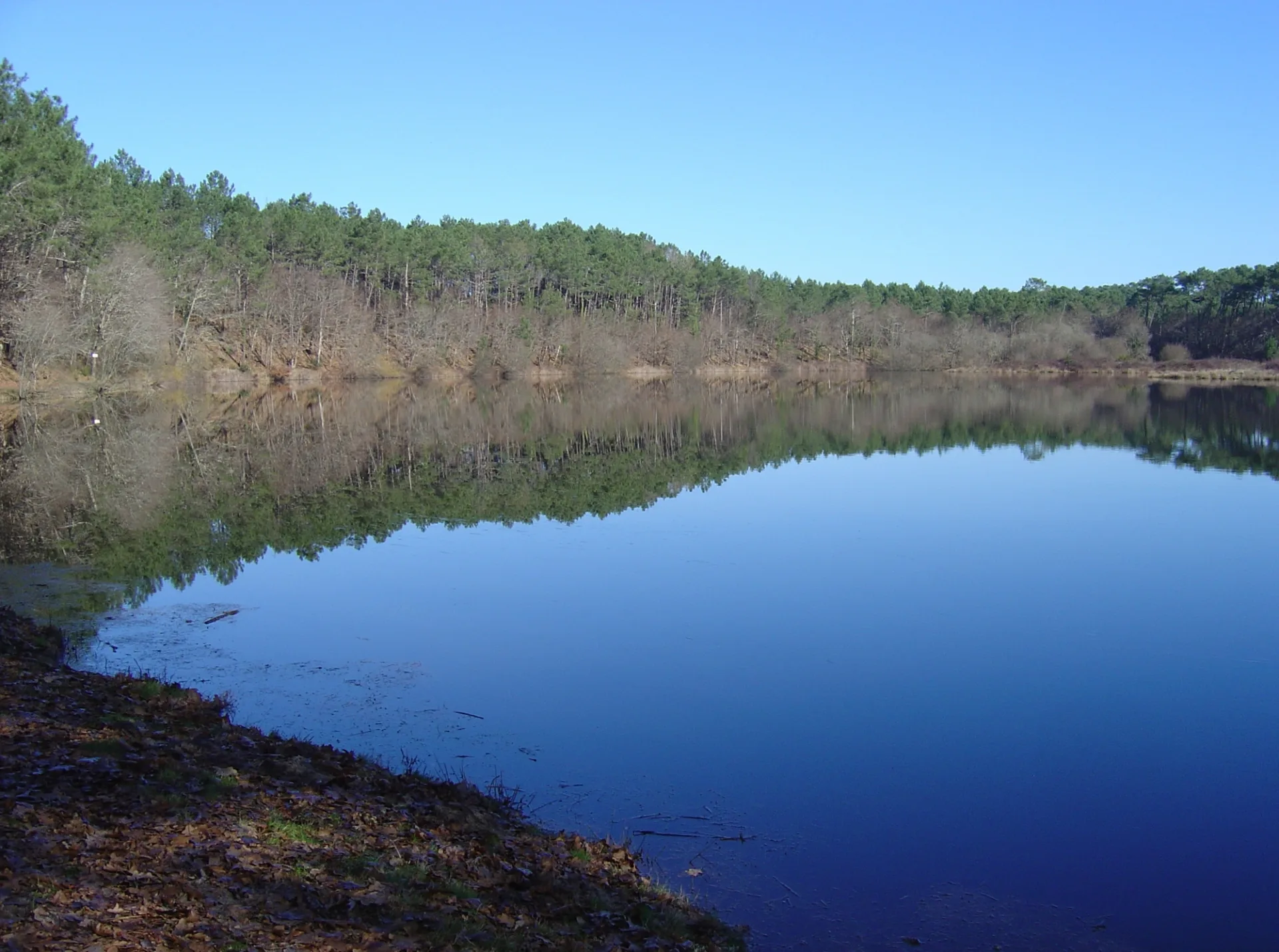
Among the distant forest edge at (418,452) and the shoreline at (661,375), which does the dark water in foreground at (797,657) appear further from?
A: the shoreline at (661,375)

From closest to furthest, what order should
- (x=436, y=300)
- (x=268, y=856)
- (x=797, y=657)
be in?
A: (x=268, y=856)
(x=797, y=657)
(x=436, y=300)

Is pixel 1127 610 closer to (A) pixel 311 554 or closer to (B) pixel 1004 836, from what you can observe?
(B) pixel 1004 836

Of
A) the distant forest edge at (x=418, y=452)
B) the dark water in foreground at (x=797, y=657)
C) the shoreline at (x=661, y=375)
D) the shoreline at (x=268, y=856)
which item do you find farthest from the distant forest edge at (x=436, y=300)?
the shoreline at (x=268, y=856)

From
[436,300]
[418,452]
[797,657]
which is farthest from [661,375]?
[797,657]

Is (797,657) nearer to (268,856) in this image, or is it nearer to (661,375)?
(268,856)

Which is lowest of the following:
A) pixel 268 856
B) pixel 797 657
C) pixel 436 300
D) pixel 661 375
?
pixel 797 657

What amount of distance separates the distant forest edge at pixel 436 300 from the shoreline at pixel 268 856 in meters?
33.0

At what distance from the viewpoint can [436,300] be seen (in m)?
86.8

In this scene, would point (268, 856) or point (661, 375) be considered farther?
point (661, 375)

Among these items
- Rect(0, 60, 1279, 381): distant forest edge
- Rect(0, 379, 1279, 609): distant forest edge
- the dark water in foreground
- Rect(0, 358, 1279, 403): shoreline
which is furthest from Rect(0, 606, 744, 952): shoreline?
Rect(0, 358, 1279, 403): shoreline

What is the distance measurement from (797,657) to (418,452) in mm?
A: 22230

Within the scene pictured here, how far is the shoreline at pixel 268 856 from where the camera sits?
4.91 metres

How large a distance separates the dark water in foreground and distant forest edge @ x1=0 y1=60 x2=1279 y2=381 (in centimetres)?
1722

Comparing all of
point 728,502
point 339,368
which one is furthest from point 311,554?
point 339,368
